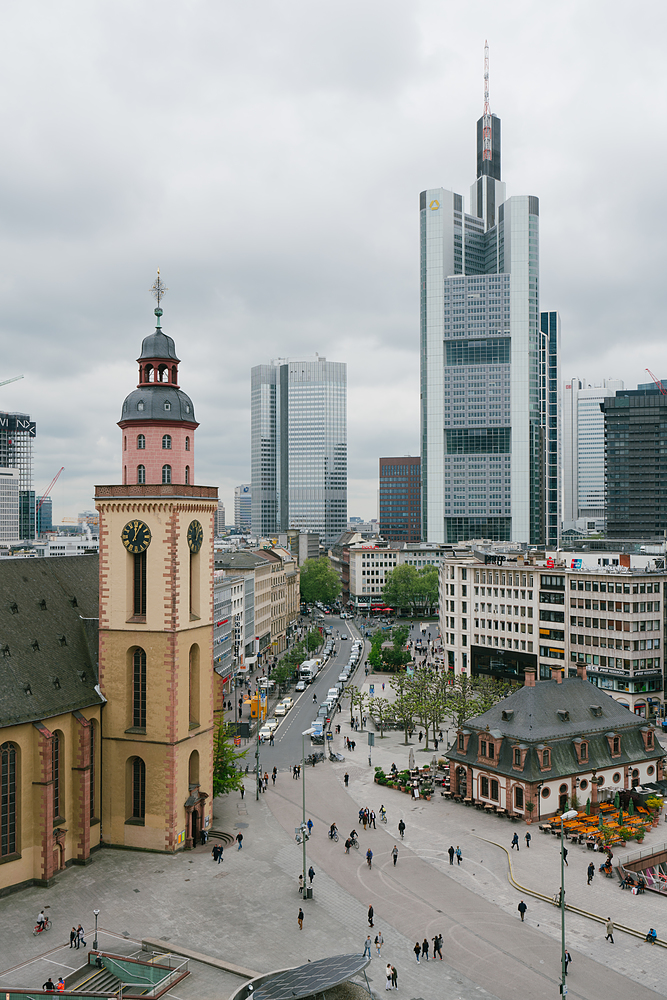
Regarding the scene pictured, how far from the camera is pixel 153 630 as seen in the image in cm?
5516

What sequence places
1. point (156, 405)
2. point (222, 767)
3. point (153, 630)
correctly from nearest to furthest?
point (153, 630) < point (156, 405) < point (222, 767)

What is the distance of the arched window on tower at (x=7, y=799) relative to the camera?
4806 centimetres

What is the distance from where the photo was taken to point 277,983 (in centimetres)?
3619

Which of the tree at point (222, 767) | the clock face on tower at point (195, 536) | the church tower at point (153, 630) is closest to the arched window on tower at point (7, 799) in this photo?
the church tower at point (153, 630)

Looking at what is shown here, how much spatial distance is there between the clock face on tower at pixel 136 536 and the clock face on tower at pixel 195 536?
3.03 metres

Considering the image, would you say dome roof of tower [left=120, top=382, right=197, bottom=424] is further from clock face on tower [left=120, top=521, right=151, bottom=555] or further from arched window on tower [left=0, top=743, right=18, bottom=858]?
arched window on tower [left=0, top=743, right=18, bottom=858]

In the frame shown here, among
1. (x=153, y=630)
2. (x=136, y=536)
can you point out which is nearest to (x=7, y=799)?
(x=153, y=630)

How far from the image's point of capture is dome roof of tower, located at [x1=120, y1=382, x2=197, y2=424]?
56938 millimetres

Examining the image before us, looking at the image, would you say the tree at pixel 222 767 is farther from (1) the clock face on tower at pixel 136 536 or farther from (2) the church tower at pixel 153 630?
(1) the clock face on tower at pixel 136 536

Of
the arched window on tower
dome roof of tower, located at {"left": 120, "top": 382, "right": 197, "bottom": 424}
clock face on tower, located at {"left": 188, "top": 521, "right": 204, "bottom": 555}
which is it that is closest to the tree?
clock face on tower, located at {"left": 188, "top": 521, "right": 204, "bottom": 555}

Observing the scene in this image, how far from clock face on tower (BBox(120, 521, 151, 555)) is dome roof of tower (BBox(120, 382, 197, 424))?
7476 mm

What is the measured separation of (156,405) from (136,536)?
921cm

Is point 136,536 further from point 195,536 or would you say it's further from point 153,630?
point 153,630

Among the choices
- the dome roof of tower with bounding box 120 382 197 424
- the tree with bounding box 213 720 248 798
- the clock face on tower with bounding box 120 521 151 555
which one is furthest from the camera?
the tree with bounding box 213 720 248 798
